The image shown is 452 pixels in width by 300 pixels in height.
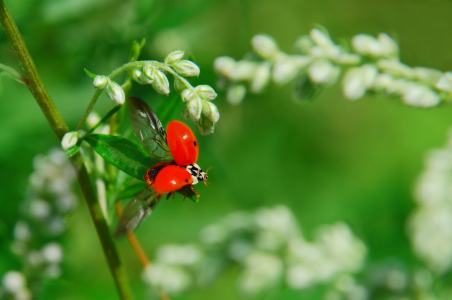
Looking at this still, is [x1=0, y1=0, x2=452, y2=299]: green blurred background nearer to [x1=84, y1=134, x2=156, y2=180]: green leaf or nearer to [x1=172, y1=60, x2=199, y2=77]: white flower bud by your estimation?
[x1=84, y1=134, x2=156, y2=180]: green leaf

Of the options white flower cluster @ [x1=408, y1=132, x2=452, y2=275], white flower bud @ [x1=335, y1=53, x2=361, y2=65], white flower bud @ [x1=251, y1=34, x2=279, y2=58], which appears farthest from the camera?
white flower cluster @ [x1=408, y1=132, x2=452, y2=275]

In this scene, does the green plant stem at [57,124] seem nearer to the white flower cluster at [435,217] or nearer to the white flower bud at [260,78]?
the white flower bud at [260,78]

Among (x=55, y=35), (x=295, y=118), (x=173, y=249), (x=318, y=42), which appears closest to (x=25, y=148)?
(x=55, y=35)

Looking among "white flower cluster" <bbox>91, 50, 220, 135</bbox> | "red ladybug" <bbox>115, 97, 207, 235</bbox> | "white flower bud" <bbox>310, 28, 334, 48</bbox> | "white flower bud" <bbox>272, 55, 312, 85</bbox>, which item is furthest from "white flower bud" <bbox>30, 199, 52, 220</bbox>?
"white flower bud" <bbox>310, 28, 334, 48</bbox>

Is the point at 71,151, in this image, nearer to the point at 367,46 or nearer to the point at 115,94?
the point at 115,94

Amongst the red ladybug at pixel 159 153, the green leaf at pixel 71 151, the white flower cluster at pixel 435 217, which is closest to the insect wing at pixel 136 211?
the red ladybug at pixel 159 153

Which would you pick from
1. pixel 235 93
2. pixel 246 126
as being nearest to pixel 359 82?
pixel 235 93
